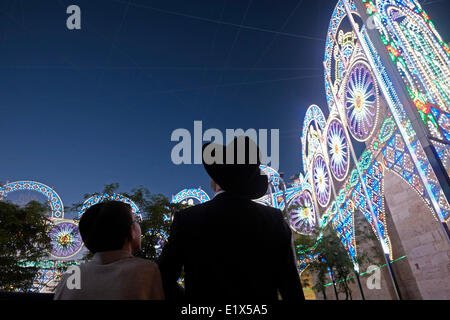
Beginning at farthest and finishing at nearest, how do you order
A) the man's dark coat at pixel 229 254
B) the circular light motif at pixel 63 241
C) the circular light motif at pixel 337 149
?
the circular light motif at pixel 63 241, the circular light motif at pixel 337 149, the man's dark coat at pixel 229 254

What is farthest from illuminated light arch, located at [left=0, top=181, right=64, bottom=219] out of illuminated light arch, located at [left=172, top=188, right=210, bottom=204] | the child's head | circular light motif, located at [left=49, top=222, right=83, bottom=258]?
the child's head

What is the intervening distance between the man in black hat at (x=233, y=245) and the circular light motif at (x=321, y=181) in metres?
15.5

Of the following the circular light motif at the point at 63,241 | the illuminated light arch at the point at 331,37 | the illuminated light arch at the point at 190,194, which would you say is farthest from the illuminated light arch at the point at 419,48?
the circular light motif at the point at 63,241

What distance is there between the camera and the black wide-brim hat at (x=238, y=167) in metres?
1.71

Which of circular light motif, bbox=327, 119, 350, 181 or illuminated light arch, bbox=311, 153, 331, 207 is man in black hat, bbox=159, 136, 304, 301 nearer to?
circular light motif, bbox=327, 119, 350, 181

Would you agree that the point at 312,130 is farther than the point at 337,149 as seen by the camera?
Yes

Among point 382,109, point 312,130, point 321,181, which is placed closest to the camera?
point 382,109

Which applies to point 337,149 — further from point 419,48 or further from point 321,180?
point 419,48

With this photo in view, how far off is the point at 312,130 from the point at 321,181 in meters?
3.42

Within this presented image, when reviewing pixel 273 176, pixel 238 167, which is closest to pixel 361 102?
pixel 238 167

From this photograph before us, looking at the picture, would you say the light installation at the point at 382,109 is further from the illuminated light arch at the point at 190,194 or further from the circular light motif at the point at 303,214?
the illuminated light arch at the point at 190,194

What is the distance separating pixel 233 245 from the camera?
1.47m
